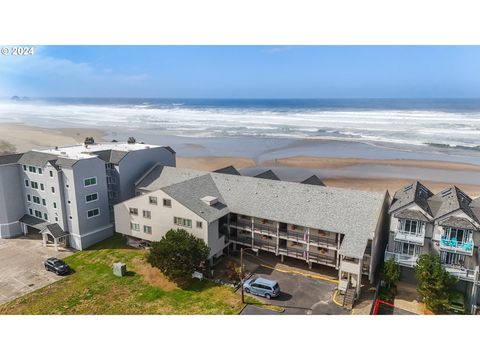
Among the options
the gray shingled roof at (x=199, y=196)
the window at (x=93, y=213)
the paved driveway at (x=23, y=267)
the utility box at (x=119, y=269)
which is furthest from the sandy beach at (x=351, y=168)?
the utility box at (x=119, y=269)

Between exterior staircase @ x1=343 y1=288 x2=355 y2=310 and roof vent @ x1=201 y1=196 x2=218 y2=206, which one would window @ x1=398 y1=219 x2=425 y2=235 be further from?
roof vent @ x1=201 y1=196 x2=218 y2=206

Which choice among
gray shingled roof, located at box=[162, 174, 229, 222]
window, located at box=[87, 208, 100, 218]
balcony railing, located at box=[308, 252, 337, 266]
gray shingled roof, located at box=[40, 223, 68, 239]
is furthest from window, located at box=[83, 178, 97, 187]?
balcony railing, located at box=[308, 252, 337, 266]

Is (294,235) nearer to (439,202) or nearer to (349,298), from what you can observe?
(349,298)

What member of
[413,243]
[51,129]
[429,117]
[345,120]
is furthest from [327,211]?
[51,129]

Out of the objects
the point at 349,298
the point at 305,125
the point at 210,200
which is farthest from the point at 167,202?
the point at 305,125

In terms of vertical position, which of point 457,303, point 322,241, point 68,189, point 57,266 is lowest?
point 457,303

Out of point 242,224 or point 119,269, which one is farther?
point 242,224

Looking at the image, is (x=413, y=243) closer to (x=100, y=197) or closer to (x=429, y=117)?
(x=100, y=197)
